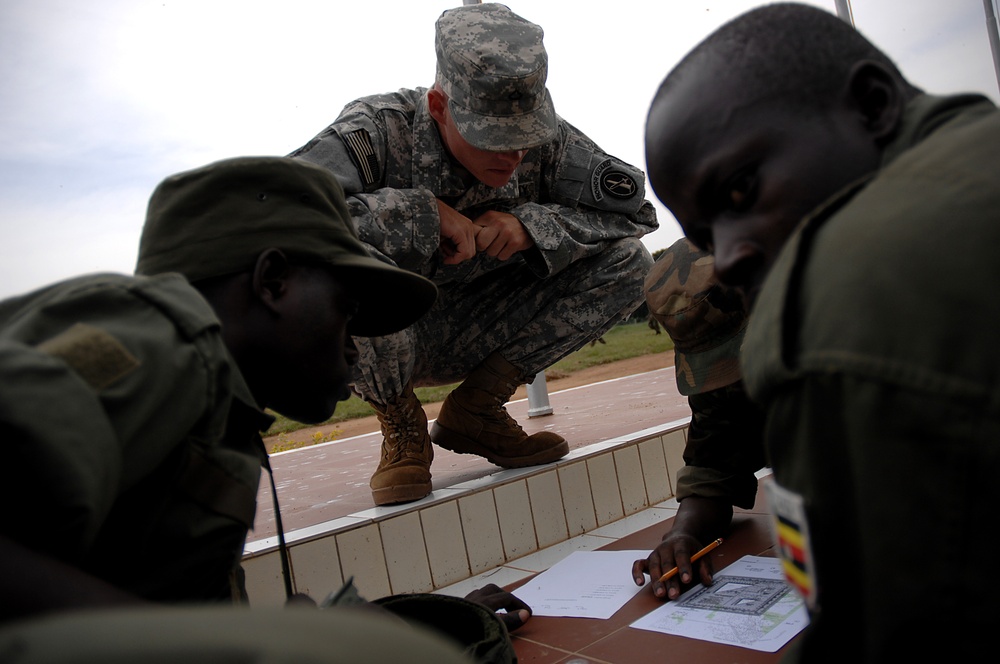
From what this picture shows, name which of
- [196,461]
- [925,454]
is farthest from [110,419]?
[925,454]

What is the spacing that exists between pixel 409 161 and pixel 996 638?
212 cm

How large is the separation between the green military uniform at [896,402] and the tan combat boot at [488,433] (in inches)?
70.1

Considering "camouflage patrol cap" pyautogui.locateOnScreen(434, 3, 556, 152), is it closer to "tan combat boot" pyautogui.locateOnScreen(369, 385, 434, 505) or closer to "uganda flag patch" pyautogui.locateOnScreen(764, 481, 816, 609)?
"tan combat boot" pyautogui.locateOnScreen(369, 385, 434, 505)

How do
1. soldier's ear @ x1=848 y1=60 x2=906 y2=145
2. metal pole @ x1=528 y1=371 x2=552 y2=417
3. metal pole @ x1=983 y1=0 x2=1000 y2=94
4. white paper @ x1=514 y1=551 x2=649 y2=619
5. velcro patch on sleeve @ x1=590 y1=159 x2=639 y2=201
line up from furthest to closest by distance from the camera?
metal pole @ x1=983 y1=0 x2=1000 y2=94 → metal pole @ x1=528 y1=371 x2=552 y2=417 → velcro patch on sleeve @ x1=590 y1=159 x2=639 y2=201 → white paper @ x1=514 y1=551 x2=649 y2=619 → soldier's ear @ x1=848 y1=60 x2=906 y2=145

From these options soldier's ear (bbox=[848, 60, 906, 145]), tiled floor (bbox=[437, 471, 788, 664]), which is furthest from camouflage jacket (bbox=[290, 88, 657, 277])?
soldier's ear (bbox=[848, 60, 906, 145])

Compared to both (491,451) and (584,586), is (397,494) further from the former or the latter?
(584,586)

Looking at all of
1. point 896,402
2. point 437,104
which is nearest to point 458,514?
Answer: point 437,104

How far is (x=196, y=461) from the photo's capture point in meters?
0.87

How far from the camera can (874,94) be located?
86 cm

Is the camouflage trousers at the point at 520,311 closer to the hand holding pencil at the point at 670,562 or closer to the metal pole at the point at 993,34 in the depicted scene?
the hand holding pencil at the point at 670,562

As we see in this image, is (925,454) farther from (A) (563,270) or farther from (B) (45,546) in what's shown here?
(A) (563,270)

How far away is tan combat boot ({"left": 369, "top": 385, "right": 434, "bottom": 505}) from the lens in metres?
2.06

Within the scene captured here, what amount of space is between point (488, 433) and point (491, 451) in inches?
2.4

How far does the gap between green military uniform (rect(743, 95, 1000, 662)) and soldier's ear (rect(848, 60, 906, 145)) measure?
10.1 inches
